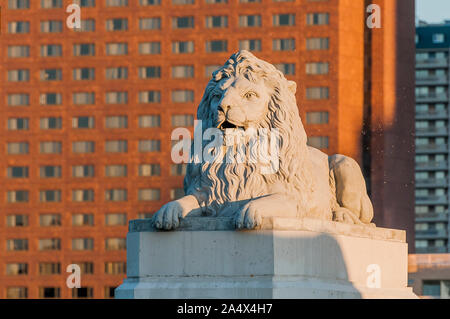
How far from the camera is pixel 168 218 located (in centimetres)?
2145

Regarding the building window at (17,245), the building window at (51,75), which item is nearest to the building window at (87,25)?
the building window at (51,75)

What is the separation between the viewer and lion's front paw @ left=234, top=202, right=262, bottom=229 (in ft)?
68.8

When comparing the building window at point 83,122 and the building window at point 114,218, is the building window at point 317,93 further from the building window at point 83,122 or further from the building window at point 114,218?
the building window at point 83,122

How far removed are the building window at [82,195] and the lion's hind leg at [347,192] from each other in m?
105

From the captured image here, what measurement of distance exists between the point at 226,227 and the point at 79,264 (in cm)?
10707

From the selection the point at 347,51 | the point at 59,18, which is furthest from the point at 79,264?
the point at 347,51

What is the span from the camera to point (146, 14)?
423 feet

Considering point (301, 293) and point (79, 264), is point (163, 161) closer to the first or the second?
point (79, 264)

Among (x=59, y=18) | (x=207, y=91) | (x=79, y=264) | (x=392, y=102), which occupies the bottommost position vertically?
(x=79, y=264)

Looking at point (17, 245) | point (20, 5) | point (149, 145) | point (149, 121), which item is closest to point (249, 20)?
point (149, 121)

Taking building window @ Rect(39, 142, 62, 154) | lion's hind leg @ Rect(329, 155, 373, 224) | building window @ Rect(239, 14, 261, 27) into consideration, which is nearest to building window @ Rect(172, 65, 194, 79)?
building window @ Rect(239, 14, 261, 27)

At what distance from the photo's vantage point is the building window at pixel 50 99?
130 meters

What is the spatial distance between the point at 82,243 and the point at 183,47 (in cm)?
2231
